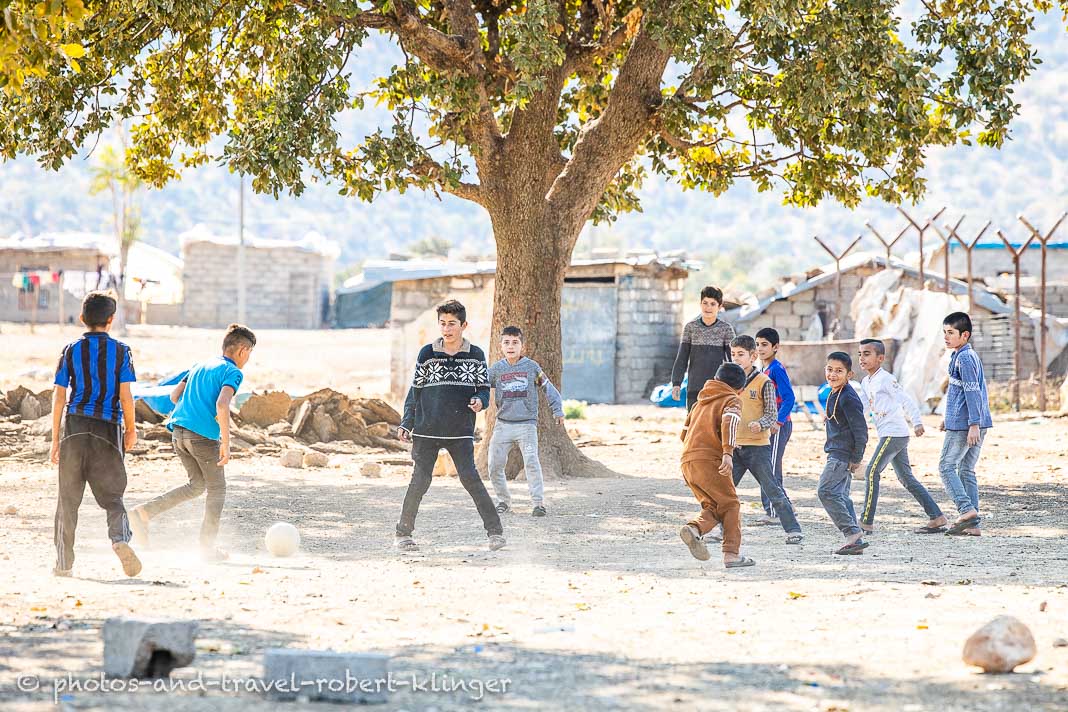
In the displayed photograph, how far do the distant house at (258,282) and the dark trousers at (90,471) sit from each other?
3573cm

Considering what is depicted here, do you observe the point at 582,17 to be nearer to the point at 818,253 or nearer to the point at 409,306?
the point at 409,306

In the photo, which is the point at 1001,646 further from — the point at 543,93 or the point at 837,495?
the point at 543,93

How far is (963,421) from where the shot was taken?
887 centimetres

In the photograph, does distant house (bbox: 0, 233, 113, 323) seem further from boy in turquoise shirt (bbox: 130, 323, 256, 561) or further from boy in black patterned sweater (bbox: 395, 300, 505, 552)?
boy in black patterned sweater (bbox: 395, 300, 505, 552)

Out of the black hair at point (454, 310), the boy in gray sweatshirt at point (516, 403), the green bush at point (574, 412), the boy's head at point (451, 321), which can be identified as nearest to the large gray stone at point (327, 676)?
the boy's head at point (451, 321)

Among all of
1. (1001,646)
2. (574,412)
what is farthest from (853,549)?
(574,412)

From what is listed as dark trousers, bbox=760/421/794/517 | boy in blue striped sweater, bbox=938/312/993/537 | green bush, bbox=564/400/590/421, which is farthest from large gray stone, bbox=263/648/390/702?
green bush, bbox=564/400/590/421

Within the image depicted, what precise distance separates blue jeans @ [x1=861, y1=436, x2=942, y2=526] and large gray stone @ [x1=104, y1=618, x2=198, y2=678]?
533 cm

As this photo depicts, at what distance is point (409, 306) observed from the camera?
73.5 ft

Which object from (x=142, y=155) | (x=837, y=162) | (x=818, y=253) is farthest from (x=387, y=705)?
(x=818, y=253)

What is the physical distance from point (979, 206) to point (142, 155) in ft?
419

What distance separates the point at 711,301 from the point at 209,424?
168 inches

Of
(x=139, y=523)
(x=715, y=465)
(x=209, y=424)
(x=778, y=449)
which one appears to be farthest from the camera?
(x=778, y=449)

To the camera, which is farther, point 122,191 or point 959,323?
point 122,191
